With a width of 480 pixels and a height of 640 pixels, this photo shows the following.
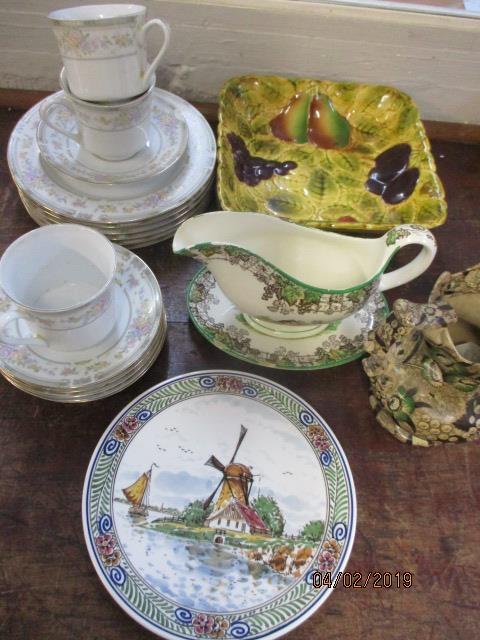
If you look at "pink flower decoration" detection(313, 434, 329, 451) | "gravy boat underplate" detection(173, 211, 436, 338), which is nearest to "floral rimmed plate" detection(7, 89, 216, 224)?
"gravy boat underplate" detection(173, 211, 436, 338)

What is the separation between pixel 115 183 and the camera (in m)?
0.68

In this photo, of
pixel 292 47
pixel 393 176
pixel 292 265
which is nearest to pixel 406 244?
pixel 292 265

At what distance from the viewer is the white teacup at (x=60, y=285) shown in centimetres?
52

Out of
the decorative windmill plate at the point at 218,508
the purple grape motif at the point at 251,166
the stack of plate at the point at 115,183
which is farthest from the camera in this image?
the purple grape motif at the point at 251,166

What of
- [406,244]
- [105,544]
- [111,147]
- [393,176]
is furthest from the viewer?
[393,176]

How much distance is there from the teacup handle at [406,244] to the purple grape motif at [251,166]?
26 cm

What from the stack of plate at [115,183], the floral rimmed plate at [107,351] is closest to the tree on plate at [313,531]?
the floral rimmed plate at [107,351]

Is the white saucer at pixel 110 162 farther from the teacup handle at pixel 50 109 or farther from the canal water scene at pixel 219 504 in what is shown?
the canal water scene at pixel 219 504

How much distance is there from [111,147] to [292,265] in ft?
0.93

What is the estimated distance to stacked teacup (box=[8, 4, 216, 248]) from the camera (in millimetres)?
605

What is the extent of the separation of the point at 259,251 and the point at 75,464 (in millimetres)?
322

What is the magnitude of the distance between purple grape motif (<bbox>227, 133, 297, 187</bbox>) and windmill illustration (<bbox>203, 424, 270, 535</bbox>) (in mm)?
423

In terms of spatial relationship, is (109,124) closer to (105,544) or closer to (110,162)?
(110,162)

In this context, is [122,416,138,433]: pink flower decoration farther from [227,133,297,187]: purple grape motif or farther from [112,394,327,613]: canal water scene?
[227,133,297,187]: purple grape motif
